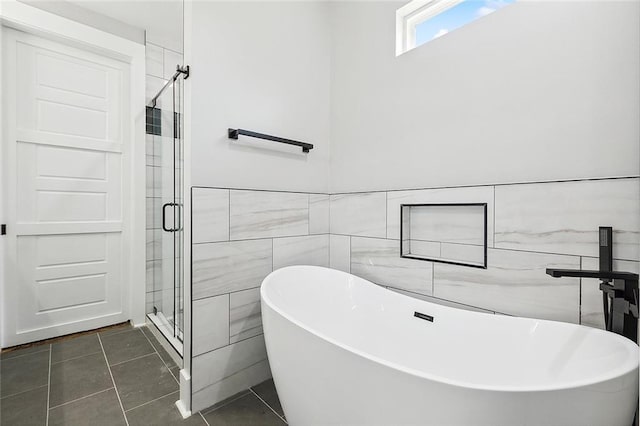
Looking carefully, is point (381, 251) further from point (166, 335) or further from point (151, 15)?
point (151, 15)

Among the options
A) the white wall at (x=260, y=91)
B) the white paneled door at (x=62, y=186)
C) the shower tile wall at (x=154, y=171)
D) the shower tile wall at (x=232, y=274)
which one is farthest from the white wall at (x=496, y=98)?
the white paneled door at (x=62, y=186)

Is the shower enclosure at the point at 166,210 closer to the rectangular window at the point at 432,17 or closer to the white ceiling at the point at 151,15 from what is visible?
the white ceiling at the point at 151,15

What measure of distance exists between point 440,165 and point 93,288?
9.49 ft

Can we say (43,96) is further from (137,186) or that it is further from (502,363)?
(502,363)

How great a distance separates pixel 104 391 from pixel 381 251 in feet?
5.85

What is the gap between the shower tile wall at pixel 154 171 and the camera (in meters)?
2.39

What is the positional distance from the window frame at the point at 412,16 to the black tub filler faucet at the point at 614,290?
139 centimetres

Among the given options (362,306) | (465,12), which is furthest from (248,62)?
(362,306)

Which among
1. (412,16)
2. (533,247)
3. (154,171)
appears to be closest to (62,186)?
(154,171)

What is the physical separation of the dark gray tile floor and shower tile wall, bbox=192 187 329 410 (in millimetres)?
127

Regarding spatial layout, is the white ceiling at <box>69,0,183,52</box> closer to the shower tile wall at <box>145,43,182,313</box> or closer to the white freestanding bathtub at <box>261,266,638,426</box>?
the shower tile wall at <box>145,43,182,313</box>

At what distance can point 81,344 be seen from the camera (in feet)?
7.07

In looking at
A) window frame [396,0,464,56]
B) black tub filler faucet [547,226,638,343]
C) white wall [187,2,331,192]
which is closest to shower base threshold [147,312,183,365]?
white wall [187,2,331,192]

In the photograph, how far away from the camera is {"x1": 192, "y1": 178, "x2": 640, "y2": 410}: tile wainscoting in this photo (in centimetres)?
112
